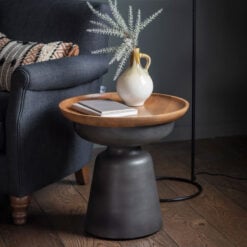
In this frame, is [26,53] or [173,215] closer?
[173,215]

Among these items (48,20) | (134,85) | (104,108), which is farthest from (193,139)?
(48,20)

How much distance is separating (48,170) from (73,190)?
0.36 m

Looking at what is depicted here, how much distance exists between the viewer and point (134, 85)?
2.33 metres

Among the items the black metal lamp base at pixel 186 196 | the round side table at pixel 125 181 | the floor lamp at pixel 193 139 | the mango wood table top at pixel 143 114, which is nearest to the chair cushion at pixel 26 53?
the mango wood table top at pixel 143 114

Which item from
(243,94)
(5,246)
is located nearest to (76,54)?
(5,246)

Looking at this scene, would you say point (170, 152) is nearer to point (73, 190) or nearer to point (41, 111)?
→ point (73, 190)

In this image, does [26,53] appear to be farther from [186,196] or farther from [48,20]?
[186,196]

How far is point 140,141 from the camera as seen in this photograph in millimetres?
2213

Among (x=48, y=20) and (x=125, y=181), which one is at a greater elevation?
(x=48, y=20)

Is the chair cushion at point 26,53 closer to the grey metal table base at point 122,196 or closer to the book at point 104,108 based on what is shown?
the book at point 104,108

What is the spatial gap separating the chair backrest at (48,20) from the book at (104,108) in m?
0.52

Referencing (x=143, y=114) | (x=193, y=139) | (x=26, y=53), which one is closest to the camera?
(x=143, y=114)

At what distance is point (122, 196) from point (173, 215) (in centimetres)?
36

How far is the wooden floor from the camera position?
7.55 feet
